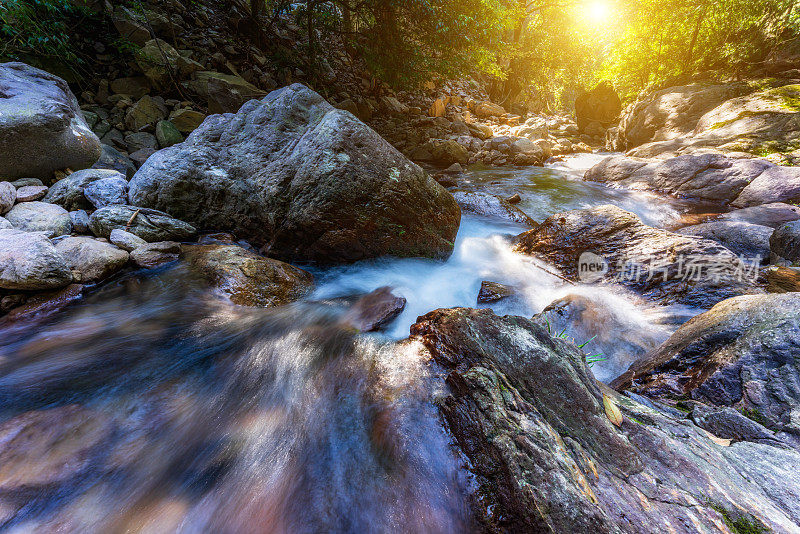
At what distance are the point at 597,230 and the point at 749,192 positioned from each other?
5.16 m

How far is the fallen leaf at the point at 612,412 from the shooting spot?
1.66 m

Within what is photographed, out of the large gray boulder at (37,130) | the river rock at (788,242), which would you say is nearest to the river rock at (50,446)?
the large gray boulder at (37,130)

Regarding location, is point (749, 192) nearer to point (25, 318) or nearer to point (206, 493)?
point (206, 493)

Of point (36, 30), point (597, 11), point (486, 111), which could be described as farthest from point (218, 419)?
point (597, 11)

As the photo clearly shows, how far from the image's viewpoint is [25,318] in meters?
2.82

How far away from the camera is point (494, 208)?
278 inches

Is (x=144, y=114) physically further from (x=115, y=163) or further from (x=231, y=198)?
(x=231, y=198)

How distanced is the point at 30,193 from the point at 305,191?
Result: 153 inches

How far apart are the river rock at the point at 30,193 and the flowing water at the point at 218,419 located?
2223mm

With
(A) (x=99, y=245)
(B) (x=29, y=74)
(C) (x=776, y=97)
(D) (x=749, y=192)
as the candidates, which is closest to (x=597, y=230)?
(D) (x=749, y=192)

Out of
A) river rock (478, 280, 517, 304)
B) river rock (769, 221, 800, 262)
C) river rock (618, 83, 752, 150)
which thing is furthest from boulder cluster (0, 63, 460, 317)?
river rock (618, 83, 752, 150)

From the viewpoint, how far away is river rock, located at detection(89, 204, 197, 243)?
3791 millimetres

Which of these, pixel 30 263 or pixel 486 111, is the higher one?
pixel 486 111

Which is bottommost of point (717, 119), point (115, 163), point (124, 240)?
point (124, 240)
